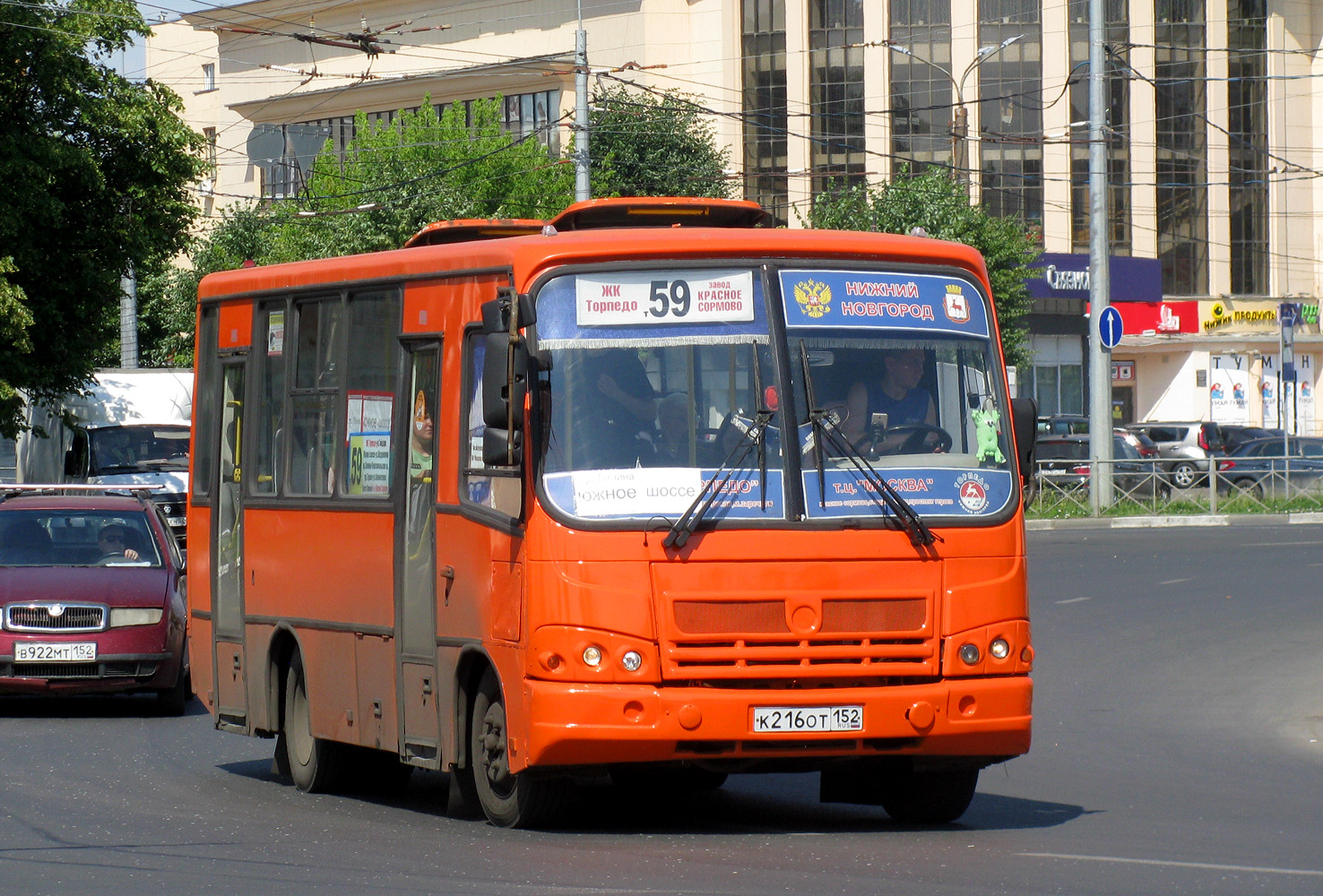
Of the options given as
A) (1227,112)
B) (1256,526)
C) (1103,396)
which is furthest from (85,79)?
(1227,112)

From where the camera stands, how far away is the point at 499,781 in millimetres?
8586

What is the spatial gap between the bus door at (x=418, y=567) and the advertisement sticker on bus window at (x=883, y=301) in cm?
168

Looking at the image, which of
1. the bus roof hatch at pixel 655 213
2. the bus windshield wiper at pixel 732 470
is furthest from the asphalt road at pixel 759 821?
the bus roof hatch at pixel 655 213

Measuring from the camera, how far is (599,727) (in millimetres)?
7844

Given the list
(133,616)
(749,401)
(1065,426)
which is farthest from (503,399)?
(1065,426)

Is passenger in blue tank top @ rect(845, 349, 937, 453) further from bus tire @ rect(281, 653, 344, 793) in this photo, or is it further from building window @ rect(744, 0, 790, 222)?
building window @ rect(744, 0, 790, 222)

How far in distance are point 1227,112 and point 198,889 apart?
6400 centimetres

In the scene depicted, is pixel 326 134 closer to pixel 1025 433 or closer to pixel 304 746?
pixel 304 746

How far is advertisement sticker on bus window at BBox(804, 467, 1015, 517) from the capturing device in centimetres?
823

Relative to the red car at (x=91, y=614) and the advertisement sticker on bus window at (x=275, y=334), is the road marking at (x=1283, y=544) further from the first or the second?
the advertisement sticker on bus window at (x=275, y=334)

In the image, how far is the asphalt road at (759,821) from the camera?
730 cm

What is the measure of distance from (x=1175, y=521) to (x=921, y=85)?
34.0 m

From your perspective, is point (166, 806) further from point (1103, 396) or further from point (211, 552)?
point (1103, 396)

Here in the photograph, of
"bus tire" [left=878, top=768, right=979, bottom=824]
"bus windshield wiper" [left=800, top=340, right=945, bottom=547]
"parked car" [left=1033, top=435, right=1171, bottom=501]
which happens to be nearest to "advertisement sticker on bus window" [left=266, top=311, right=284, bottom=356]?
"bus windshield wiper" [left=800, top=340, right=945, bottom=547]
